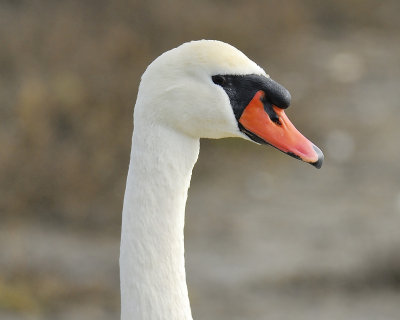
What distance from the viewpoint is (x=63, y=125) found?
7.43m

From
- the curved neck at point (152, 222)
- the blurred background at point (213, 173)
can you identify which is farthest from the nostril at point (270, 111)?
the blurred background at point (213, 173)

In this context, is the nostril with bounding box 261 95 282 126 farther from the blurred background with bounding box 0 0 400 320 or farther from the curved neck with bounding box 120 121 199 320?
the blurred background with bounding box 0 0 400 320

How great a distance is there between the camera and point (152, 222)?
2516 mm

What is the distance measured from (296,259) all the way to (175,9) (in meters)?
3.67

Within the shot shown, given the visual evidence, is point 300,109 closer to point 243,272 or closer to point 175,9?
point 175,9

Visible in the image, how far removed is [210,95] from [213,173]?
5.13m

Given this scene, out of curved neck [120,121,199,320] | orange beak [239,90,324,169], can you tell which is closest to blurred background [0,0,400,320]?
curved neck [120,121,199,320]

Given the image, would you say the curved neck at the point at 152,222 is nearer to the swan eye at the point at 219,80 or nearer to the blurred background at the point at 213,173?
the swan eye at the point at 219,80

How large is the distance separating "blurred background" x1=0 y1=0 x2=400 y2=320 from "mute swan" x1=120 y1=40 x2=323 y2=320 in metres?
3.34

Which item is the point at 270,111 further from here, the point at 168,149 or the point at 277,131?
the point at 168,149

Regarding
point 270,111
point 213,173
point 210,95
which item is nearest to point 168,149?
point 210,95

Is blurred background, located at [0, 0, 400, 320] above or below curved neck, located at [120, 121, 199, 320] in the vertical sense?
above

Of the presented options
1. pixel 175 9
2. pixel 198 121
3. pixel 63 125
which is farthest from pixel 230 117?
pixel 175 9

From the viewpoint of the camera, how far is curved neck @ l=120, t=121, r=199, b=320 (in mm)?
2506
